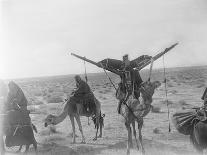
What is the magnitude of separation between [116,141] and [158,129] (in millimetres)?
2901

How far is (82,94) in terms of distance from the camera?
51.5ft

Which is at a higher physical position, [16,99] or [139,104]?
[16,99]

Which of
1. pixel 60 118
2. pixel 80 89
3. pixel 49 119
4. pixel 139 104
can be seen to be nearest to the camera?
pixel 139 104

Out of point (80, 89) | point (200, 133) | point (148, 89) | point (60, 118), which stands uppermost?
point (148, 89)

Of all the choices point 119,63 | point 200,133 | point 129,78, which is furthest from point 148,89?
point 200,133

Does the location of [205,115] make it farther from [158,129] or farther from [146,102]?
[158,129]

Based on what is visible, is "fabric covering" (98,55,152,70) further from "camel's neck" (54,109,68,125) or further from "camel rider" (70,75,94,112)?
"camel's neck" (54,109,68,125)

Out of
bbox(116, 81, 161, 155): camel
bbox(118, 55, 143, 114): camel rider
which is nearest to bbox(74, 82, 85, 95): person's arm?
bbox(116, 81, 161, 155): camel

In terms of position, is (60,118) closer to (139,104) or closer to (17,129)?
(17,129)

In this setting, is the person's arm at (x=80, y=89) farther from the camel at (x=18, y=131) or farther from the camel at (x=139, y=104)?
the camel at (x=18, y=131)

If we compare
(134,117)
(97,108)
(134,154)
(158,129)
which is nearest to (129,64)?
(134,117)

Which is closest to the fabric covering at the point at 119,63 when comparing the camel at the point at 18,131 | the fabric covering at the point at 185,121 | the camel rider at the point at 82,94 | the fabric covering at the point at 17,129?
the camel rider at the point at 82,94

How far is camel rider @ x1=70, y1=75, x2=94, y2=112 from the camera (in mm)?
15539

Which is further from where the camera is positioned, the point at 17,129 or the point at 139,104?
the point at 17,129
